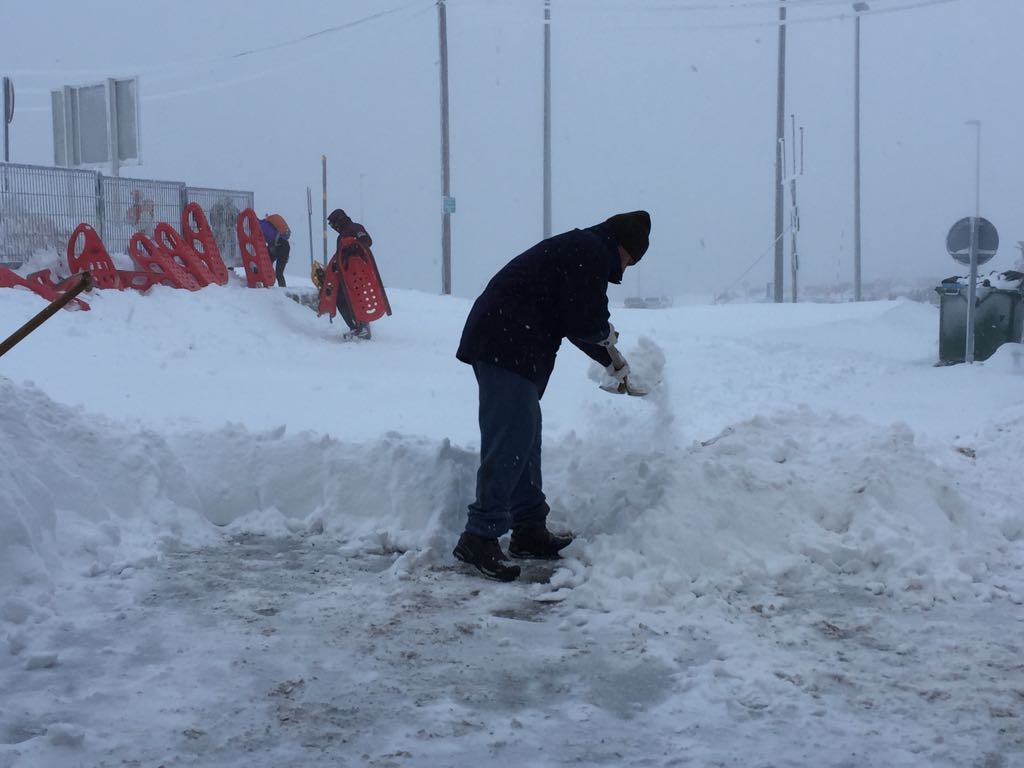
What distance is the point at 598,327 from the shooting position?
4660 millimetres

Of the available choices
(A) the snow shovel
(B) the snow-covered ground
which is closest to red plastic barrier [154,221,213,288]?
(B) the snow-covered ground

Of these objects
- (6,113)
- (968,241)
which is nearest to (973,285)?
(968,241)

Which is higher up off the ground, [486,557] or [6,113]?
[6,113]

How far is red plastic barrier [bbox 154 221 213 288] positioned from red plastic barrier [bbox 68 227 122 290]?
3.01 ft

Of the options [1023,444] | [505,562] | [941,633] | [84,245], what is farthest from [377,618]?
[84,245]

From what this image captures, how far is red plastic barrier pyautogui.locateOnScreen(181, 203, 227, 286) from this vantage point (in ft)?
50.7

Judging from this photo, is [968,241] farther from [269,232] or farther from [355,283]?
[269,232]

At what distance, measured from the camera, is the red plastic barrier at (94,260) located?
1409cm

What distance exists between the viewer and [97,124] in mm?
17594

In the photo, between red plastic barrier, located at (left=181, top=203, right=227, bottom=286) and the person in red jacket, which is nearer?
the person in red jacket

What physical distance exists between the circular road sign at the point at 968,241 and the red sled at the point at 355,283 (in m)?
7.26

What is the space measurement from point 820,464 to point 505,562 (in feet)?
5.94

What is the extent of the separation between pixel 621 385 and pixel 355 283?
9.90 metres

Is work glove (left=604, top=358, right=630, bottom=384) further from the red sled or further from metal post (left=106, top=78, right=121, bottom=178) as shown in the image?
metal post (left=106, top=78, right=121, bottom=178)
